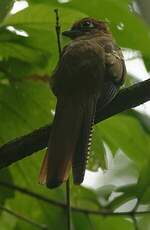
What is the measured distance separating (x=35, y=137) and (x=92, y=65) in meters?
0.41

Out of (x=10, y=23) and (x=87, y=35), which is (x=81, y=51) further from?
(x=87, y=35)

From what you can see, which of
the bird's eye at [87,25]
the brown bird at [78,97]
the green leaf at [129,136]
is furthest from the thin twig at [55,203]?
the bird's eye at [87,25]

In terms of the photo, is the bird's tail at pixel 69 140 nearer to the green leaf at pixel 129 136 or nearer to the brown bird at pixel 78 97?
the brown bird at pixel 78 97

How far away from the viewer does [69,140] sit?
8.40 feet

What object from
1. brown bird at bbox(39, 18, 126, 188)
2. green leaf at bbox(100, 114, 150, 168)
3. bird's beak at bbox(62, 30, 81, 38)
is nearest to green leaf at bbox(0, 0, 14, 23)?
brown bird at bbox(39, 18, 126, 188)

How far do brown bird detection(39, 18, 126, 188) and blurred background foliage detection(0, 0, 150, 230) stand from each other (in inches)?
3.7

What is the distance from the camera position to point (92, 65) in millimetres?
2717

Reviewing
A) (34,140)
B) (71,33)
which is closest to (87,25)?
(71,33)

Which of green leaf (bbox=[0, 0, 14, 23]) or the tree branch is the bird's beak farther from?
the tree branch

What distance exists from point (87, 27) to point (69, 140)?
80 centimetres

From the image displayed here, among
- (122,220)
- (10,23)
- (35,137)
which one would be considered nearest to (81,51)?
(10,23)

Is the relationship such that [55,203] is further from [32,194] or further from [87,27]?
[87,27]

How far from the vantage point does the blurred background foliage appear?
9.04ft

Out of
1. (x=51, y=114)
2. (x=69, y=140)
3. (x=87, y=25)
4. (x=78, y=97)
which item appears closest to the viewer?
(x=69, y=140)
